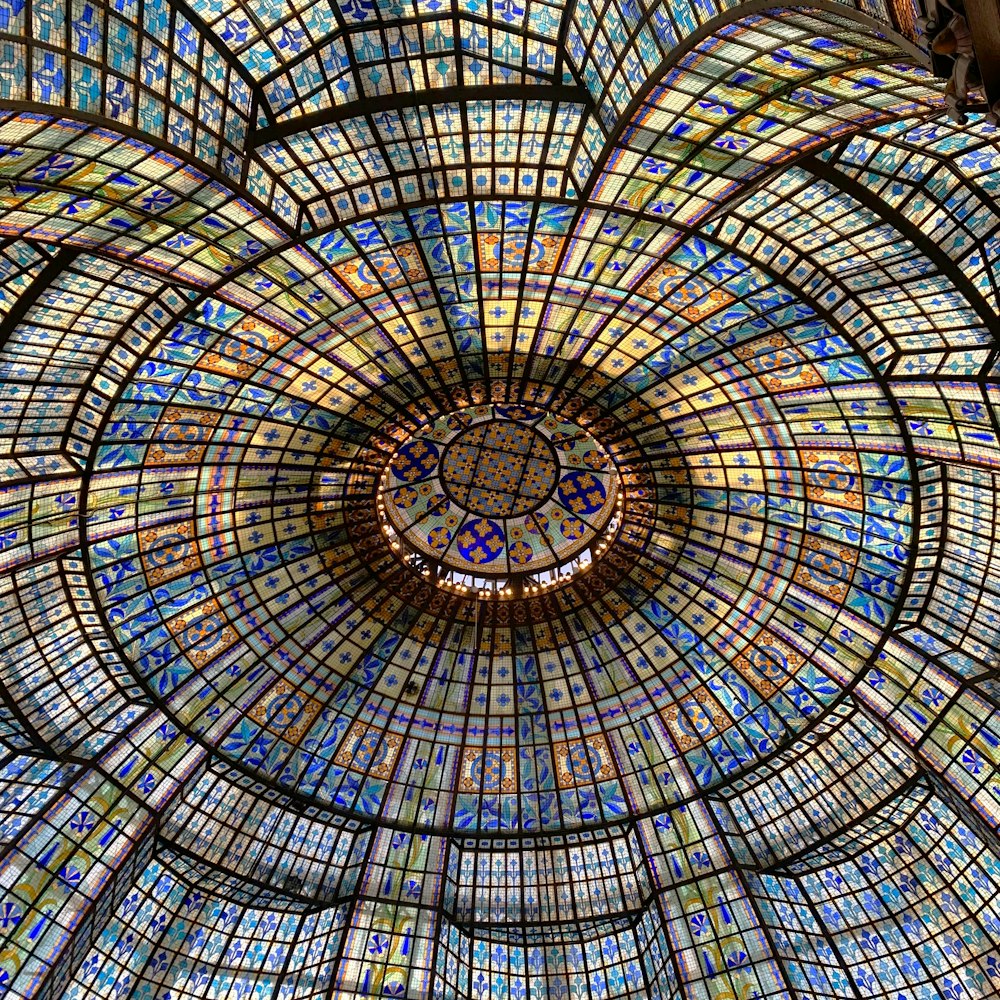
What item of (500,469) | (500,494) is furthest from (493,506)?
(500,469)

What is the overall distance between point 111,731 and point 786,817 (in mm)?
28368

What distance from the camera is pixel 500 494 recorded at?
41.8 metres

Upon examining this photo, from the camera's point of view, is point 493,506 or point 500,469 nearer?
point 500,469

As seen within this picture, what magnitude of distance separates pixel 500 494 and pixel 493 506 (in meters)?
0.77

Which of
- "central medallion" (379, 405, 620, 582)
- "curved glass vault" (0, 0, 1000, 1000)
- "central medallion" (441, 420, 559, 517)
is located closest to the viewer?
"curved glass vault" (0, 0, 1000, 1000)

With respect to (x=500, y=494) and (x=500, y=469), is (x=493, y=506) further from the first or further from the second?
(x=500, y=469)

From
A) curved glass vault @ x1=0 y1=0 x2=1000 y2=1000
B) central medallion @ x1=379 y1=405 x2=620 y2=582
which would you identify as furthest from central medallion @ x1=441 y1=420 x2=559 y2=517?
curved glass vault @ x1=0 y1=0 x2=1000 y2=1000

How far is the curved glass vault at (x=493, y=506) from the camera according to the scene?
21.3m

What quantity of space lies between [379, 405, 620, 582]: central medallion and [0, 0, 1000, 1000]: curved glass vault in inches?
8.0

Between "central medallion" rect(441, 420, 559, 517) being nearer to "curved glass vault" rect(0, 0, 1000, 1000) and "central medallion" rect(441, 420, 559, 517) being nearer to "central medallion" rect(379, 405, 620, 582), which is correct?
"central medallion" rect(379, 405, 620, 582)

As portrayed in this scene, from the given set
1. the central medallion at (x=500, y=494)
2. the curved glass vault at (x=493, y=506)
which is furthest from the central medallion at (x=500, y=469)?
the curved glass vault at (x=493, y=506)

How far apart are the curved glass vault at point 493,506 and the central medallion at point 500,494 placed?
0.67 feet

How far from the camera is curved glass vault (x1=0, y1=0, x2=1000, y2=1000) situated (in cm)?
2133

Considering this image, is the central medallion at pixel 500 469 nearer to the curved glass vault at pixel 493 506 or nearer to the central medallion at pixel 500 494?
the central medallion at pixel 500 494
